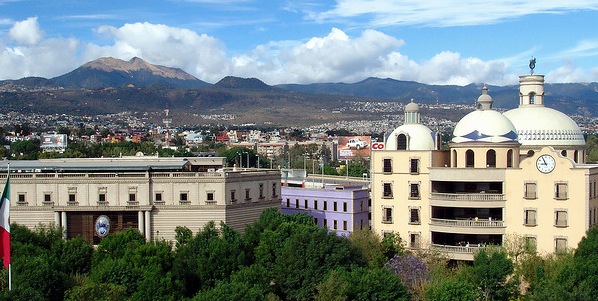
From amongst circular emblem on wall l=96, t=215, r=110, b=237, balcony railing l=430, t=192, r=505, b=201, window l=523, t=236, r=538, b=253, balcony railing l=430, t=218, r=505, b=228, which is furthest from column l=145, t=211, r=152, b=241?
window l=523, t=236, r=538, b=253

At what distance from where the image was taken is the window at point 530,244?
194 feet

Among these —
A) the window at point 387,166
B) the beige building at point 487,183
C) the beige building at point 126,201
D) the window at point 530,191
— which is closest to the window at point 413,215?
the beige building at point 487,183

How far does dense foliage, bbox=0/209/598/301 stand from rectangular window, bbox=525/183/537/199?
5.38 m

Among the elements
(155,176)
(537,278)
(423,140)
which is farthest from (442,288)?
(155,176)

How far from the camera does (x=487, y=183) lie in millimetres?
65125

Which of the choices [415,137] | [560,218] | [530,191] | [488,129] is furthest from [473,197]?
[415,137]

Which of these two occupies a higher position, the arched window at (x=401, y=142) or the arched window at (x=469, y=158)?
the arched window at (x=401, y=142)

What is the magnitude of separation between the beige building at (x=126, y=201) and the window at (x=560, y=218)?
22643 mm

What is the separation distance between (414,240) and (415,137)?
765 centimetres

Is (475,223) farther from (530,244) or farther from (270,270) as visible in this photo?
(270,270)

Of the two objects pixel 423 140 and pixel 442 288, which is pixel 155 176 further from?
pixel 442 288

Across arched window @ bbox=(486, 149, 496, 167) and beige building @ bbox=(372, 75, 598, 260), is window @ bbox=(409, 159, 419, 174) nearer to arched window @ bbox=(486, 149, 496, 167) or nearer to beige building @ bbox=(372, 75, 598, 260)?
beige building @ bbox=(372, 75, 598, 260)

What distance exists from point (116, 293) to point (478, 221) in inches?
1123

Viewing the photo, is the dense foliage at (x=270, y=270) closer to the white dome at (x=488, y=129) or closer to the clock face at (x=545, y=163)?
the clock face at (x=545, y=163)
